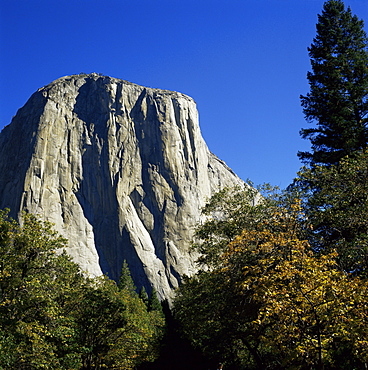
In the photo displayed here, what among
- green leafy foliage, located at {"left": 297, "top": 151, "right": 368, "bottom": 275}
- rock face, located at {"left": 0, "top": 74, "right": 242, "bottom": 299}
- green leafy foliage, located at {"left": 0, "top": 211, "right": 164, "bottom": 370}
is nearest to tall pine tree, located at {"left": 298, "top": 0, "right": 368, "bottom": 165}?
green leafy foliage, located at {"left": 297, "top": 151, "right": 368, "bottom": 275}

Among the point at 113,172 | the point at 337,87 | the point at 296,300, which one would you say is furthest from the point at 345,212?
the point at 113,172

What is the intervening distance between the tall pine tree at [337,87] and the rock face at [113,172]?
220 feet

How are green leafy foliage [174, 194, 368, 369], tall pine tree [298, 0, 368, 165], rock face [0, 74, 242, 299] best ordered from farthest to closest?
rock face [0, 74, 242, 299] → tall pine tree [298, 0, 368, 165] → green leafy foliage [174, 194, 368, 369]

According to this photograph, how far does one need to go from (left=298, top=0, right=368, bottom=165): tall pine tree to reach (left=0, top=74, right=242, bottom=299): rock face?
220 feet

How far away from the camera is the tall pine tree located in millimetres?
22156

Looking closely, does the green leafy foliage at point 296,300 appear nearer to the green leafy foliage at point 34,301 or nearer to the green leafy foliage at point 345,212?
the green leafy foliage at point 345,212

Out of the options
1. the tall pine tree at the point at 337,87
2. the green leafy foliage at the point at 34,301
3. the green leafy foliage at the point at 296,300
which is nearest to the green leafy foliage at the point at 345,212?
the green leafy foliage at the point at 296,300

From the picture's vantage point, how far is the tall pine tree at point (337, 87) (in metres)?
22.2

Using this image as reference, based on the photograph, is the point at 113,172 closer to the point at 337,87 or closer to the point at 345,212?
the point at 337,87

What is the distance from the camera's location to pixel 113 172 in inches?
3932

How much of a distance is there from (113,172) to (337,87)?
267 feet

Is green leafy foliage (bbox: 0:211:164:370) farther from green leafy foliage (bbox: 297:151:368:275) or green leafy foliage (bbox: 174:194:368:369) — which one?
green leafy foliage (bbox: 297:151:368:275)

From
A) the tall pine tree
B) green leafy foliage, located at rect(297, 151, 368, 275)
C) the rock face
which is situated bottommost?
green leafy foliage, located at rect(297, 151, 368, 275)

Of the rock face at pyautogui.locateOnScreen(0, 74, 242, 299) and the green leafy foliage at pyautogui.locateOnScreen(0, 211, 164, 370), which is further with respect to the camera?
the rock face at pyautogui.locateOnScreen(0, 74, 242, 299)
